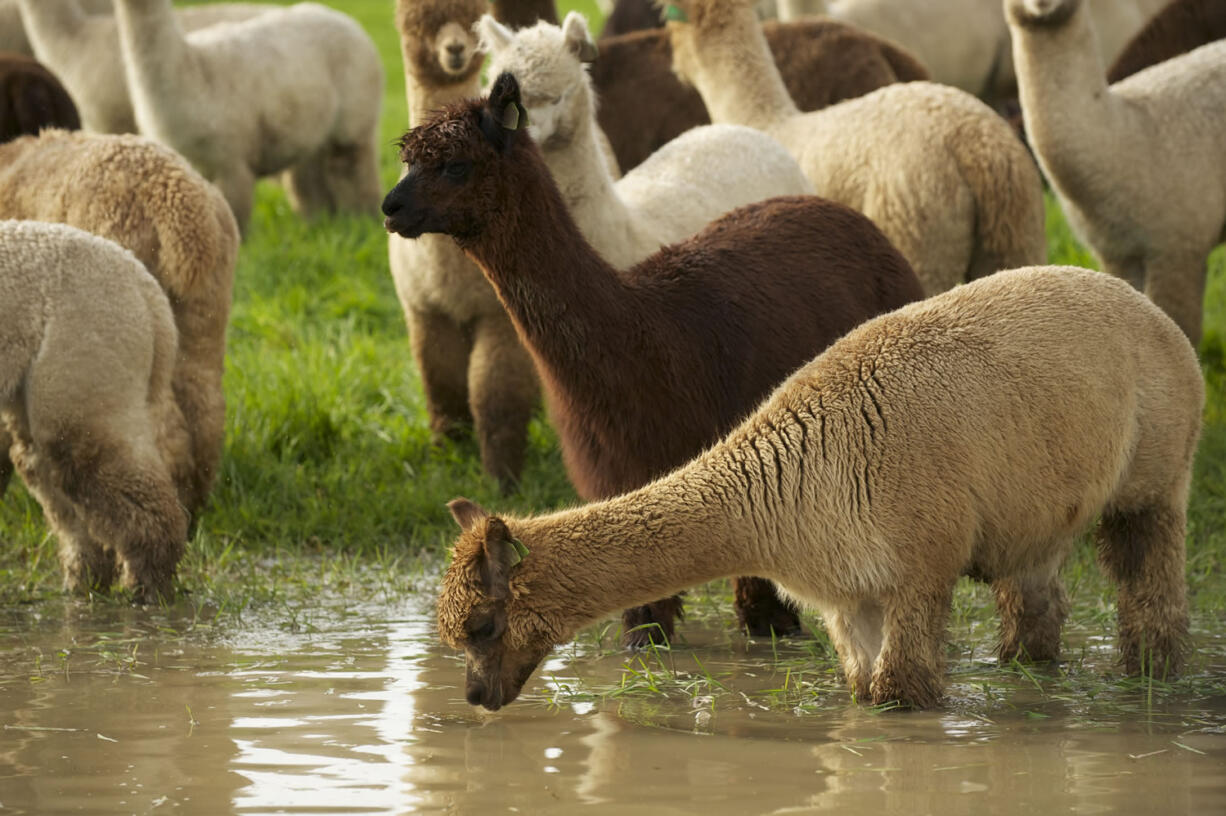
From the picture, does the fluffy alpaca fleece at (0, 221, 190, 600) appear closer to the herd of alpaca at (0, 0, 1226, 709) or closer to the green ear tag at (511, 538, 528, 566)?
the herd of alpaca at (0, 0, 1226, 709)

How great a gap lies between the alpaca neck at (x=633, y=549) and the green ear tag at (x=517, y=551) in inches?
0.6

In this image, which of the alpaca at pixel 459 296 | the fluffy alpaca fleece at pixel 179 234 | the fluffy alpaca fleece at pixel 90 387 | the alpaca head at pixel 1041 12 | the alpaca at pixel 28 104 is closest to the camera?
the fluffy alpaca fleece at pixel 90 387

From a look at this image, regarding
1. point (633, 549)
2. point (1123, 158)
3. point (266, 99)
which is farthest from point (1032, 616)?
point (266, 99)

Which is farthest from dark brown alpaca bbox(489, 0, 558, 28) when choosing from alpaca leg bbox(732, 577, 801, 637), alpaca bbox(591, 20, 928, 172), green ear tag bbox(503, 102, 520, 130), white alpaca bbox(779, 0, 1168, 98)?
white alpaca bbox(779, 0, 1168, 98)

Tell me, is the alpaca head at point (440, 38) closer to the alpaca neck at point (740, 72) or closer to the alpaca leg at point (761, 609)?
the alpaca neck at point (740, 72)

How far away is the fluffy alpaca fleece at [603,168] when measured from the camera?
5953mm

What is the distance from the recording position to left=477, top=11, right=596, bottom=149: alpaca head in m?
Result: 5.91

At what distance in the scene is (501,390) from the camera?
6.82m

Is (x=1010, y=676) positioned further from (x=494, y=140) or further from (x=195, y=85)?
(x=195, y=85)

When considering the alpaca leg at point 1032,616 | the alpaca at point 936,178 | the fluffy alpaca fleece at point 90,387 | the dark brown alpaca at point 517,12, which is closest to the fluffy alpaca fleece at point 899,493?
the alpaca leg at point 1032,616

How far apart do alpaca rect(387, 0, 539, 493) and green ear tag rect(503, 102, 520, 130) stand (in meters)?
2.03

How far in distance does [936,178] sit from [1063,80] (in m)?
0.67

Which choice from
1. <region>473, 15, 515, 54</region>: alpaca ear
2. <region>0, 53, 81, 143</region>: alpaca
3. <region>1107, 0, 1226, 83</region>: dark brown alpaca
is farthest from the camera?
<region>1107, 0, 1226, 83</region>: dark brown alpaca

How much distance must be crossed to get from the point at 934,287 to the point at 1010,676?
2757 millimetres
